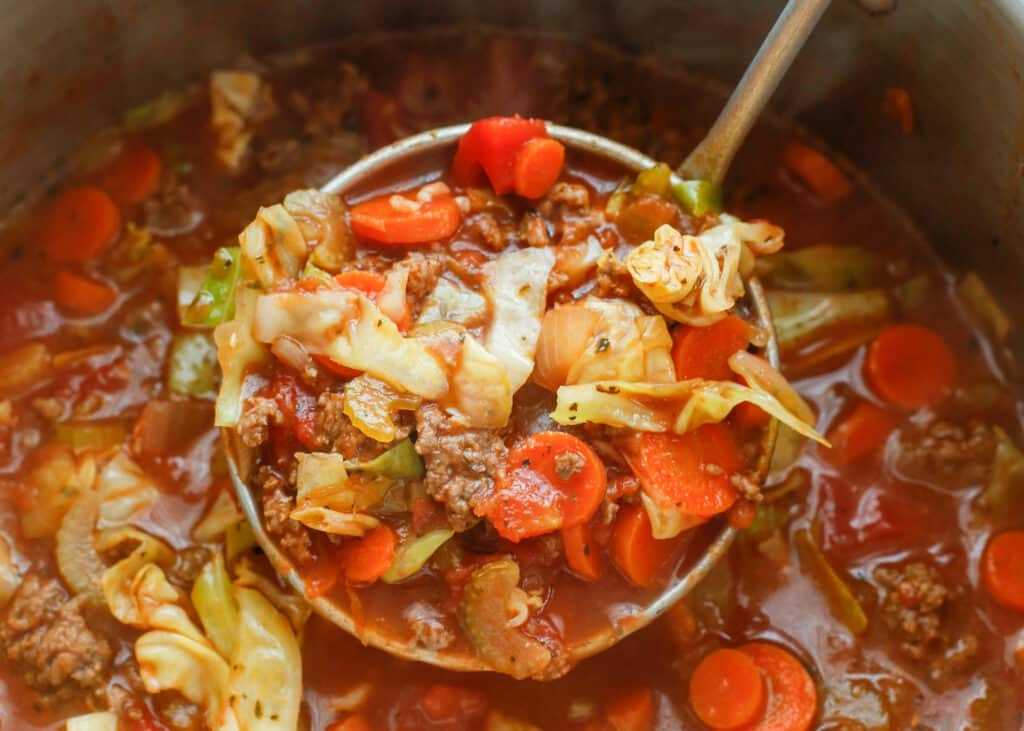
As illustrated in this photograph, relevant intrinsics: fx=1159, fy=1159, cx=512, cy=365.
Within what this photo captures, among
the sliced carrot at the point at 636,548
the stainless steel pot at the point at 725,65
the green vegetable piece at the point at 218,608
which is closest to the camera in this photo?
the sliced carrot at the point at 636,548

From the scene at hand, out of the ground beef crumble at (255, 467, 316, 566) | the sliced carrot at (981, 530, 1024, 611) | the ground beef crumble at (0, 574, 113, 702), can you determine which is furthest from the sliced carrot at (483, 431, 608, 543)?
the sliced carrot at (981, 530, 1024, 611)

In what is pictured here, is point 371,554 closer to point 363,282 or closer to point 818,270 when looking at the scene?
point 363,282

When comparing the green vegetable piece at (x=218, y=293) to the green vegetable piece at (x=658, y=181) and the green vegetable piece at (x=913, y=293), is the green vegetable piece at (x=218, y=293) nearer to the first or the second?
the green vegetable piece at (x=658, y=181)

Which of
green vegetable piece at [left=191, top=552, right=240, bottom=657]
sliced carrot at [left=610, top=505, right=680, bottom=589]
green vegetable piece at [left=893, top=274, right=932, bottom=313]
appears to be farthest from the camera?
green vegetable piece at [left=893, top=274, right=932, bottom=313]

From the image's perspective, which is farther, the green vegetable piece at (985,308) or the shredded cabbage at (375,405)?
the green vegetable piece at (985,308)

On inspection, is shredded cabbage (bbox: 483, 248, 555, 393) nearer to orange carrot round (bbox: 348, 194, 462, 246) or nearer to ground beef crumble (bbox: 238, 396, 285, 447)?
orange carrot round (bbox: 348, 194, 462, 246)

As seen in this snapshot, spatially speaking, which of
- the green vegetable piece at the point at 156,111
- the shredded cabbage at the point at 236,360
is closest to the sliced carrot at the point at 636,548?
the shredded cabbage at the point at 236,360

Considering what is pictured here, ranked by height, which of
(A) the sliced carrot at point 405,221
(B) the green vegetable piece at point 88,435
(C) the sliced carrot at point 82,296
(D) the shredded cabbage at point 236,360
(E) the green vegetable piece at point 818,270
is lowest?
(B) the green vegetable piece at point 88,435
